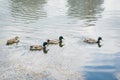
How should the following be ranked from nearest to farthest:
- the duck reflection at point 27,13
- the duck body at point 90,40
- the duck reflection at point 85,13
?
the duck body at point 90,40
the duck reflection at point 27,13
the duck reflection at point 85,13

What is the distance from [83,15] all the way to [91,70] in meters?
28.2

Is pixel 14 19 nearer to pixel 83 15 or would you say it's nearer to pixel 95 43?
pixel 83 15

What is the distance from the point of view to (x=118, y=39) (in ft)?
116

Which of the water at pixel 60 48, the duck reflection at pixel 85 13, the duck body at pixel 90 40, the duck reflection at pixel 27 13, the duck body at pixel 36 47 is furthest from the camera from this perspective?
the duck reflection at pixel 85 13

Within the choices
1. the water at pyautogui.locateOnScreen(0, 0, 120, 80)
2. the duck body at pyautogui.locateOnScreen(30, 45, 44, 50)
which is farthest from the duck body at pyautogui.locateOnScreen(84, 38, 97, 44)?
the duck body at pyautogui.locateOnScreen(30, 45, 44, 50)

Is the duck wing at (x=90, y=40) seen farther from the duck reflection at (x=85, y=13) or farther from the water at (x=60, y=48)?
the duck reflection at (x=85, y=13)

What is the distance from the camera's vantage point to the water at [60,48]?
24594 mm

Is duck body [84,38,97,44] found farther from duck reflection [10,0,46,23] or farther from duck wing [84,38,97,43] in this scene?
duck reflection [10,0,46,23]

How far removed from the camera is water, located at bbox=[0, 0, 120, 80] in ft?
80.7

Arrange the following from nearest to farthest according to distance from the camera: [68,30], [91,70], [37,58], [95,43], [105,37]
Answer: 1. [91,70]
2. [37,58]
3. [95,43]
4. [105,37]
5. [68,30]

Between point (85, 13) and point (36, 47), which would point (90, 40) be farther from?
point (85, 13)

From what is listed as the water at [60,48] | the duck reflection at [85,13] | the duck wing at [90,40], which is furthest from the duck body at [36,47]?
the duck reflection at [85,13]

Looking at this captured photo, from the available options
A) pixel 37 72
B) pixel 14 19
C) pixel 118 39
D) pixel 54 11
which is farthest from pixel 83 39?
pixel 54 11

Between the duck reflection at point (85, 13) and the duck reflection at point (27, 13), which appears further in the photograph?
the duck reflection at point (85, 13)
